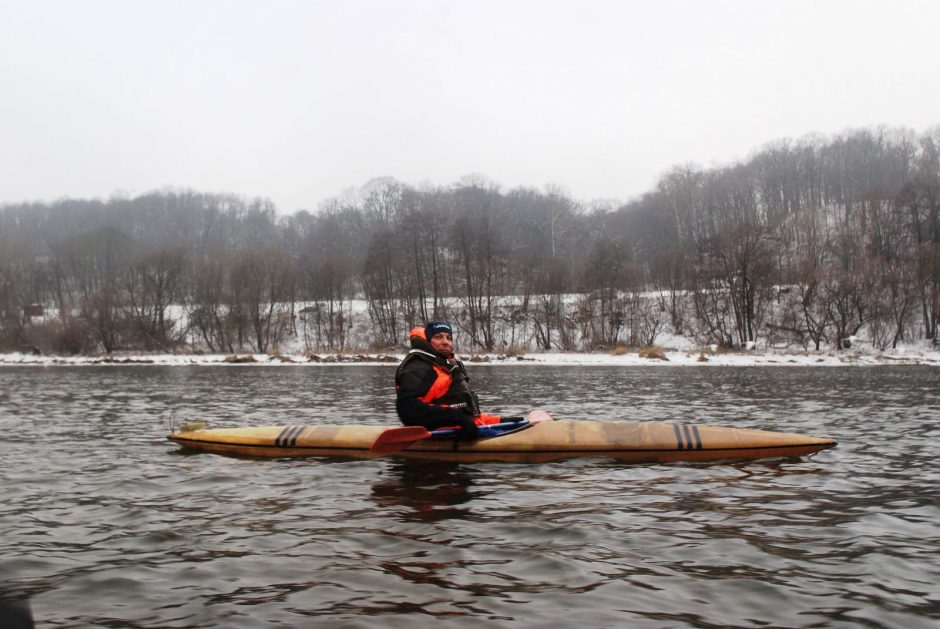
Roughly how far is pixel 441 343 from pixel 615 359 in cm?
2589

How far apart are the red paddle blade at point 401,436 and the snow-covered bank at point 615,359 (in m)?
23.9

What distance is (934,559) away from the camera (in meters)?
4.80

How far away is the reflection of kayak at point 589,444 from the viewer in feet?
27.3

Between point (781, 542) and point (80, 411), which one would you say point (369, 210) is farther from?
point (781, 542)

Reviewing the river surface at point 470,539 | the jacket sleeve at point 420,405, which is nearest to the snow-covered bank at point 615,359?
the river surface at point 470,539

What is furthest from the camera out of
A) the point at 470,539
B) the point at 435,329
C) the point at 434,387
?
the point at 435,329

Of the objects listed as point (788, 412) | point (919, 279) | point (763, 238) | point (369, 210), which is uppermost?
point (369, 210)

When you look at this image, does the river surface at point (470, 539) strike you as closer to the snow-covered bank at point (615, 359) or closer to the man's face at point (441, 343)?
the man's face at point (441, 343)

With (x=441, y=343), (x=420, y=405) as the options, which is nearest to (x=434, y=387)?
(x=420, y=405)

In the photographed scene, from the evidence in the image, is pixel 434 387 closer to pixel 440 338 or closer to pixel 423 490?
pixel 440 338

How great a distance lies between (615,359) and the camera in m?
33.3

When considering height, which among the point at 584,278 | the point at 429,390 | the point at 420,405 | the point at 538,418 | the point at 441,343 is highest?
the point at 584,278

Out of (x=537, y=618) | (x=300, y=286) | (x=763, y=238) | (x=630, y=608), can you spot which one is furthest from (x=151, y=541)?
(x=300, y=286)

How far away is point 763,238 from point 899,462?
44826 millimetres
